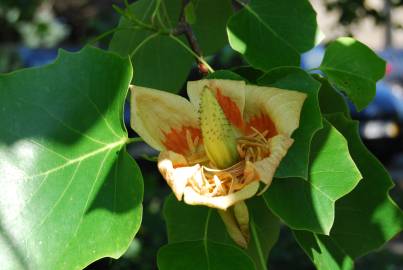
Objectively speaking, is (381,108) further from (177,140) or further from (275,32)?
(177,140)

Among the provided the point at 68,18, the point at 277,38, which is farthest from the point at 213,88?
the point at 68,18

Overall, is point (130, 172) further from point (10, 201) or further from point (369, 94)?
point (369, 94)

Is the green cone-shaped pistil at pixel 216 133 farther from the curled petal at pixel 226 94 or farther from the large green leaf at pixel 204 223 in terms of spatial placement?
the large green leaf at pixel 204 223

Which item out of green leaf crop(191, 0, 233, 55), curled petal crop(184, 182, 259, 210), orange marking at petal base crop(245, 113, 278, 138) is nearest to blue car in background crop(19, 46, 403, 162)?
green leaf crop(191, 0, 233, 55)

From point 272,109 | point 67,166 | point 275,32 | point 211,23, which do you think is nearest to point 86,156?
point 67,166

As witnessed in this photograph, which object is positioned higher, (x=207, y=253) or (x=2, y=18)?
(x=207, y=253)

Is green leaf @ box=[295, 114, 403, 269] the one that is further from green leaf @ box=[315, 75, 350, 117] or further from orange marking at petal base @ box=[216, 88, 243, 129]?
orange marking at petal base @ box=[216, 88, 243, 129]
